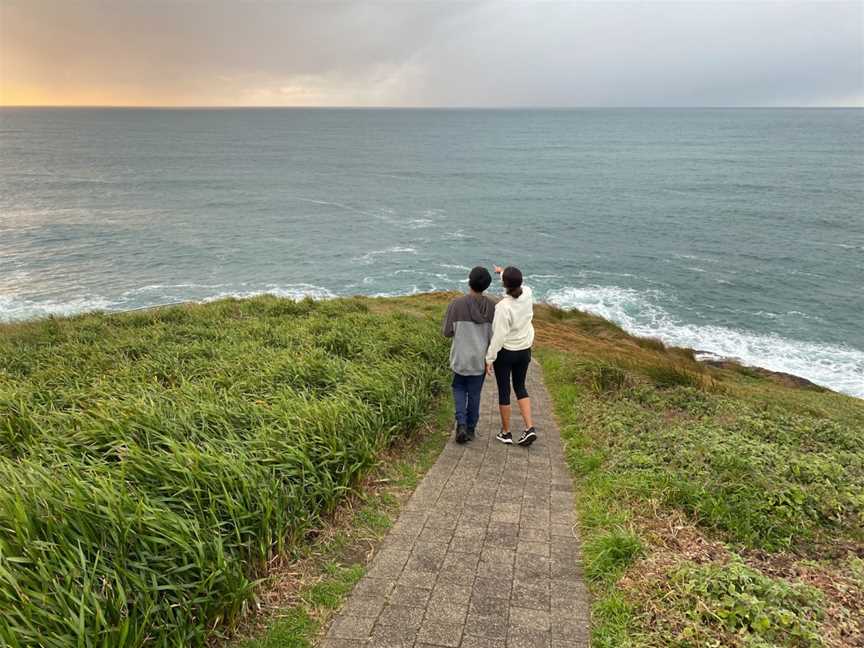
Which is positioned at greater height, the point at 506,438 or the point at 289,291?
the point at 506,438

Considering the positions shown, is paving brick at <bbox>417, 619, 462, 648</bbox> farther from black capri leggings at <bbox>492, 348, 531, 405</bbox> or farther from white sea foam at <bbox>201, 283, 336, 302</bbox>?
white sea foam at <bbox>201, 283, 336, 302</bbox>

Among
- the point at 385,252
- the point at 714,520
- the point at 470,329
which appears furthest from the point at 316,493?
the point at 385,252

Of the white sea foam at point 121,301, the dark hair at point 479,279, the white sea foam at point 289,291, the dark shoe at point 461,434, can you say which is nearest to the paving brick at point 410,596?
the dark shoe at point 461,434

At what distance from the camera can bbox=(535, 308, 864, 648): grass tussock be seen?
134 inches

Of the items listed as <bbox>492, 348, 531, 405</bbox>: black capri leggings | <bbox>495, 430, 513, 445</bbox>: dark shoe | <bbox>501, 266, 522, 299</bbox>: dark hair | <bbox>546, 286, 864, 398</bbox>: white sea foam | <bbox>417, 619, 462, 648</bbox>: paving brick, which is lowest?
<bbox>546, 286, 864, 398</bbox>: white sea foam

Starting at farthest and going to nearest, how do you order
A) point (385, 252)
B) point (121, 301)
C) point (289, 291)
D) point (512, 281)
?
point (385, 252), point (289, 291), point (121, 301), point (512, 281)

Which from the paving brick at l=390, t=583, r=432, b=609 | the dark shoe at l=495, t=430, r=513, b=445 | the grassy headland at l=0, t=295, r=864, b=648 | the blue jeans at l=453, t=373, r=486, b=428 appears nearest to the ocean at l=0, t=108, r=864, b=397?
the grassy headland at l=0, t=295, r=864, b=648

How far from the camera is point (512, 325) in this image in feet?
19.8

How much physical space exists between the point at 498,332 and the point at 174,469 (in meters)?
3.59

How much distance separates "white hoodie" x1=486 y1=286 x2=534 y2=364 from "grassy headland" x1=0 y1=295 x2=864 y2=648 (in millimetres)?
1450

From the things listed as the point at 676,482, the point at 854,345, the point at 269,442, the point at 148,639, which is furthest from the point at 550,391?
the point at 854,345

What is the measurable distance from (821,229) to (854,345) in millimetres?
23435

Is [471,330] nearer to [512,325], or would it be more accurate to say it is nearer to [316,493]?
[512,325]

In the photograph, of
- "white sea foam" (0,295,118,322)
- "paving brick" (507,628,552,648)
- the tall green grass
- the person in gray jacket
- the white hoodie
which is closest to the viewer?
the tall green grass
